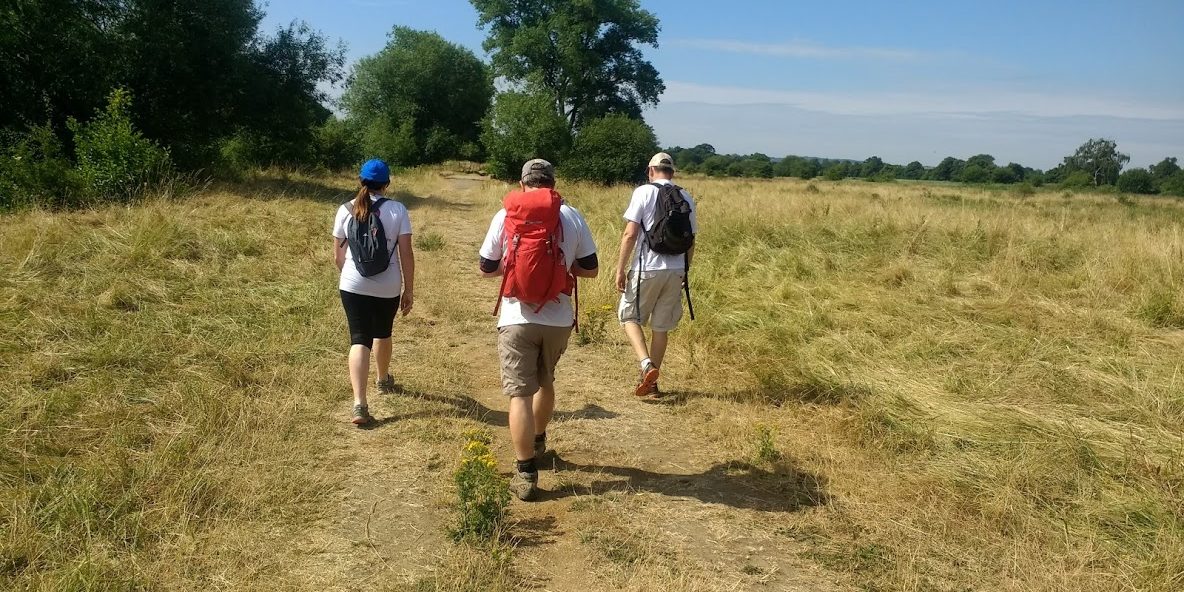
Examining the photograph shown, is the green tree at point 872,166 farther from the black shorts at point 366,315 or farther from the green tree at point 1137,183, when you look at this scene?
the black shorts at point 366,315

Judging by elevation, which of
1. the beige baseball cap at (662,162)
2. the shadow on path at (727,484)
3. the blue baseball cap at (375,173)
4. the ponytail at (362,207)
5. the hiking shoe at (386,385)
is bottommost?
the shadow on path at (727,484)

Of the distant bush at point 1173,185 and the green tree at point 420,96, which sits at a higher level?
the green tree at point 420,96

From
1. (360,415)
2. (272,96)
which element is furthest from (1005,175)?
(360,415)

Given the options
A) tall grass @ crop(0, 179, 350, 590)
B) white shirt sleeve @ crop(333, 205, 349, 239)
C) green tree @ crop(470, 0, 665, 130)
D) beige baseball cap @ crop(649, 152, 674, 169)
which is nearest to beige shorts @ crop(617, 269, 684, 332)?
beige baseball cap @ crop(649, 152, 674, 169)

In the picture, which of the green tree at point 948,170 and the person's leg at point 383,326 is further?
the green tree at point 948,170

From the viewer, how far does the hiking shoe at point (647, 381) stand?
17.5 feet

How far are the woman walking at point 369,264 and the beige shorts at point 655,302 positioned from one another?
1690 millimetres

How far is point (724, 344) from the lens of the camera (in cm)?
662

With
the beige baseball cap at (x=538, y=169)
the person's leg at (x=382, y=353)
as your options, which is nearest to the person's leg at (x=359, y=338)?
the person's leg at (x=382, y=353)

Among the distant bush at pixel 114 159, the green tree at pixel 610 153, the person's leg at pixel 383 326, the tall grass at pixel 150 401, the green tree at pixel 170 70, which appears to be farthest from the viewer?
the green tree at pixel 610 153

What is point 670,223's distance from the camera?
517 cm

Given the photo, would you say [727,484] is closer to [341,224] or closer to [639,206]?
[639,206]

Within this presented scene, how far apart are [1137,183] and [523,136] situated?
40.8 meters

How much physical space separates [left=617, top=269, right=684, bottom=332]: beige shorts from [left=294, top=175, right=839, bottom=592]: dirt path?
2.01 feet
